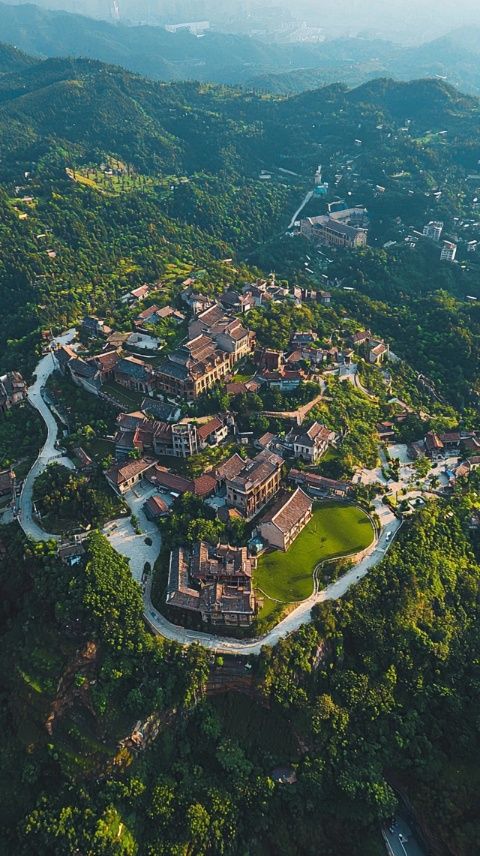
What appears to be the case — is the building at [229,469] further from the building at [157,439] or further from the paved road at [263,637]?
the paved road at [263,637]

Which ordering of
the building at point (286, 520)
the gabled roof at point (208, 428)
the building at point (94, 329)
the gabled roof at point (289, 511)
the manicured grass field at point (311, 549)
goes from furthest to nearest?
Result: the building at point (94, 329) < the gabled roof at point (208, 428) < the gabled roof at point (289, 511) < the building at point (286, 520) < the manicured grass field at point (311, 549)

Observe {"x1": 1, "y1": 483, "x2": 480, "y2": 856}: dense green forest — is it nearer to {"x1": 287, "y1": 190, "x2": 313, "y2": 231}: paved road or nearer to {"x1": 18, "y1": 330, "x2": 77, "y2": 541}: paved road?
{"x1": 18, "y1": 330, "x2": 77, "y2": 541}: paved road

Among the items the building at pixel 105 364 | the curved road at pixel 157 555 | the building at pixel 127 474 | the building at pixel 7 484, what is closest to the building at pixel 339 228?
the building at pixel 105 364

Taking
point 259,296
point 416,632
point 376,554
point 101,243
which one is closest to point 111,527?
point 376,554

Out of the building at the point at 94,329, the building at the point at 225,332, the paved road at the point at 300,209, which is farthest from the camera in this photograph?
the paved road at the point at 300,209

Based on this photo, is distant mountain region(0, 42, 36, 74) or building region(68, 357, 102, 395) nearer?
building region(68, 357, 102, 395)

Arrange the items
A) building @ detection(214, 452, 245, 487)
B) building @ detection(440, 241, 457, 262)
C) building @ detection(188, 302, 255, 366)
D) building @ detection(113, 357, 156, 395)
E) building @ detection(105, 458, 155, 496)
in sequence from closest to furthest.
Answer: building @ detection(214, 452, 245, 487)
building @ detection(105, 458, 155, 496)
building @ detection(113, 357, 156, 395)
building @ detection(188, 302, 255, 366)
building @ detection(440, 241, 457, 262)

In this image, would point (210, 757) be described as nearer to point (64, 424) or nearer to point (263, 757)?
point (263, 757)

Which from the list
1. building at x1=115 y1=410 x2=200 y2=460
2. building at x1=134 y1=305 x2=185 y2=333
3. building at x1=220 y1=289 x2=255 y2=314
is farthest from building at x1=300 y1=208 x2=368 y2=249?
building at x1=115 y1=410 x2=200 y2=460
